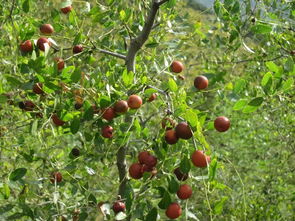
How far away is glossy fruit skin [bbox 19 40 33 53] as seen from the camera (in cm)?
157

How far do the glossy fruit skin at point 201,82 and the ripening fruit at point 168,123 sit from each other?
0.64 feet

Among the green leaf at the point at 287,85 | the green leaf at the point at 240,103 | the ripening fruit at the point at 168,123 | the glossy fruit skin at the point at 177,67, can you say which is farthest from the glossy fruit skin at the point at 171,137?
the glossy fruit skin at the point at 177,67

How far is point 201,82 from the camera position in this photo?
1.51 meters

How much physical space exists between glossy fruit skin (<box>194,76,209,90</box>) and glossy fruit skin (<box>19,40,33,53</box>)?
2.03 ft

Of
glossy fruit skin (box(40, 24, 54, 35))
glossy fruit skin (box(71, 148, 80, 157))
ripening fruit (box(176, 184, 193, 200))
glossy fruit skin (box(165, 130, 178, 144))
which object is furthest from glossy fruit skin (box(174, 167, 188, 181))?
glossy fruit skin (box(40, 24, 54, 35))

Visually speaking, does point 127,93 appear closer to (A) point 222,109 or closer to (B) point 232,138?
(B) point 232,138

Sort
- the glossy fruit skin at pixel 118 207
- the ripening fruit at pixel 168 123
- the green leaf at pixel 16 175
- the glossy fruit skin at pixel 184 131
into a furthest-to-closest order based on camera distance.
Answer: the green leaf at pixel 16 175 → the glossy fruit skin at pixel 118 207 → the ripening fruit at pixel 168 123 → the glossy fruit skin at pixel 184 131

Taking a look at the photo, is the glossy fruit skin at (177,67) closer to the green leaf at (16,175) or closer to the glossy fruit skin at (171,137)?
the glossy fruit skin at (171,137)

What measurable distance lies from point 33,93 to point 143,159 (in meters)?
0.48

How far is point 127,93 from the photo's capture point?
1.57 metres

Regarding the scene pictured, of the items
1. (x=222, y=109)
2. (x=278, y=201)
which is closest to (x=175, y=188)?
(x=278, y=201)

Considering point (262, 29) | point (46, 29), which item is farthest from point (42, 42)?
point (262, 29)

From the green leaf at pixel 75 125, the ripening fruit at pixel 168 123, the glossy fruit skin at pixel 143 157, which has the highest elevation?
the ripening fruit at pixel 168 123

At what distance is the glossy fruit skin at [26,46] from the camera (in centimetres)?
157
